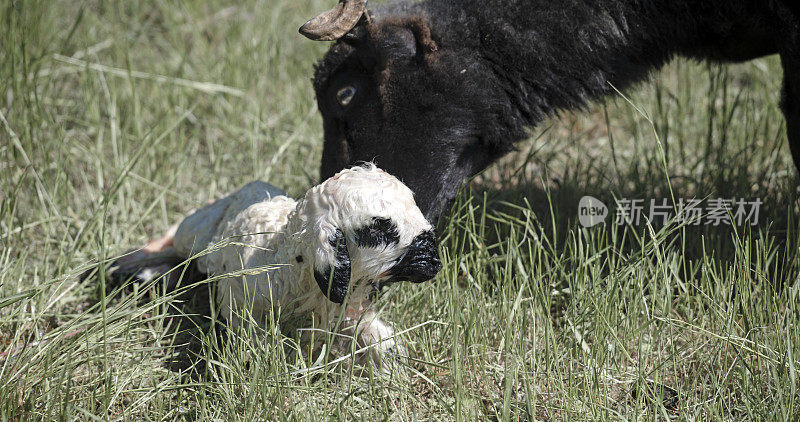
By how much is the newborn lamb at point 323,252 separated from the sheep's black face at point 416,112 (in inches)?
18.8

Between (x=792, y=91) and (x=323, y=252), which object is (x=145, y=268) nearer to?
(x=323, y=252)

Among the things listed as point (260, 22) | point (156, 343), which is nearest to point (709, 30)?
point (156, 343)

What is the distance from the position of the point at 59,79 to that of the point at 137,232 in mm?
1744

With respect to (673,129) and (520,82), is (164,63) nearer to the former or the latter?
(520,82)

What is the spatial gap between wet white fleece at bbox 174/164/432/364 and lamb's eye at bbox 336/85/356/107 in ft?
1.68

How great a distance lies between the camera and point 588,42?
3031 mm

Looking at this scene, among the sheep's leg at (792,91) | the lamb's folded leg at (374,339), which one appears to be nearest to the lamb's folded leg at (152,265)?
the lamb's folded leg at (374,339)

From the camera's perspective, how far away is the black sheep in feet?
9.76

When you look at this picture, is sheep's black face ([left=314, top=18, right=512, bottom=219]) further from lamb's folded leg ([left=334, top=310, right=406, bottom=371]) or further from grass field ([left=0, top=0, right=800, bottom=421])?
lamb's folded leg ([left=334, top=310, right=406, bottom=371])

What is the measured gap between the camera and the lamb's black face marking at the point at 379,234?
2.09m

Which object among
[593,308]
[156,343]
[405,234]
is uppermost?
[405,234]

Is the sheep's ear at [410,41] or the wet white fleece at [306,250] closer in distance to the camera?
the wet white fleece at [306,250]

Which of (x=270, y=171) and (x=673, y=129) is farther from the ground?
(x=673, y=129)

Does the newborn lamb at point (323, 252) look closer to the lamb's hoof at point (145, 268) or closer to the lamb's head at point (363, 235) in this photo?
the lamb's head at point (363, 235)
